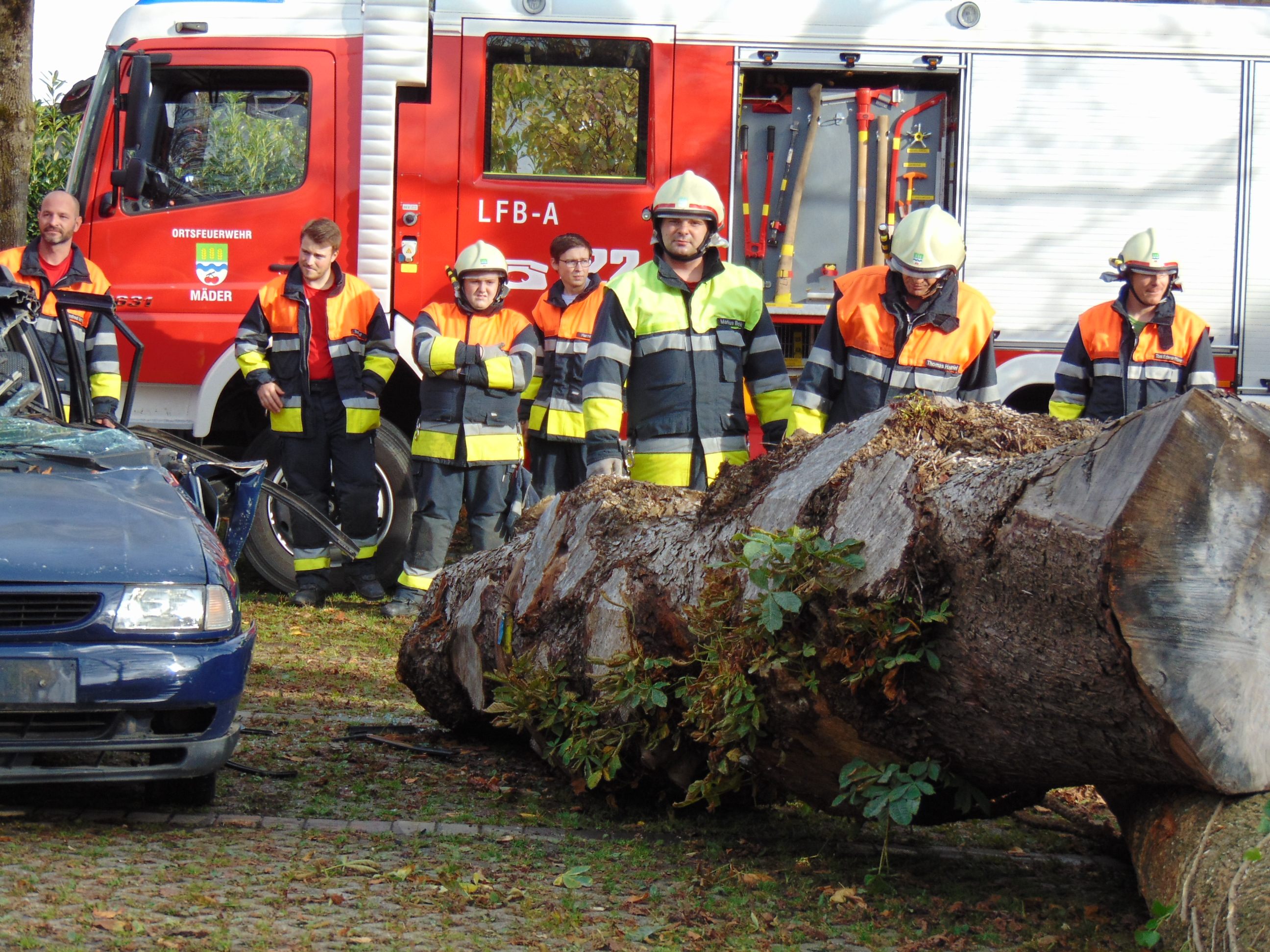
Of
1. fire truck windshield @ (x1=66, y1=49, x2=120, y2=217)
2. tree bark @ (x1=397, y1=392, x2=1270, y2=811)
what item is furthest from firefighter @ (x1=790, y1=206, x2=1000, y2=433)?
fire truck windshield @ (x1=66, y1=49, x2=120, y2=217)

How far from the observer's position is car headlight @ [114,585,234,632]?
3379 millimetres

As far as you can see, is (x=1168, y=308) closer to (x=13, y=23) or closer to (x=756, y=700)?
(x=756, y=700)

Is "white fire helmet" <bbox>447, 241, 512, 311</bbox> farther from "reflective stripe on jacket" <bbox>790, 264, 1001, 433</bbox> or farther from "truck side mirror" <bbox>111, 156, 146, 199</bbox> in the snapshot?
"reflective stripe on jacket" <bbox>790, 264, 1001, 433</bbox>

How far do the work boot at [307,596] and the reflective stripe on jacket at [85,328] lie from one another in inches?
54.2

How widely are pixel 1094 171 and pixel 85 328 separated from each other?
547 cm

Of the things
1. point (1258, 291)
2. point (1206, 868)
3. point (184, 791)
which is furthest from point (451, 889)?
point (1258, 291)

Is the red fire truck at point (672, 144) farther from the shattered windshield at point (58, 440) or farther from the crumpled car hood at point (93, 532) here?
the crumpled car hood at point (93, 532)

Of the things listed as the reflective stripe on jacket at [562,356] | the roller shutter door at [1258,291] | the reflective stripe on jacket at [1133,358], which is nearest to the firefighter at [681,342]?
the reflective stripe on jacket at [1133,358]

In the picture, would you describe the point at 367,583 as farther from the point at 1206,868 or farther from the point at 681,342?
the point at 1206,868

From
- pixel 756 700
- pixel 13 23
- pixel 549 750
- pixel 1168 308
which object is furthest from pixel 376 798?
pixel 13 23

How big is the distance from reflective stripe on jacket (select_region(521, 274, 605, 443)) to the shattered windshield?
10.4ft

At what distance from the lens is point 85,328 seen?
6934 mm

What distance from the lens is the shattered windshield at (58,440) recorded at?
13.0 ft

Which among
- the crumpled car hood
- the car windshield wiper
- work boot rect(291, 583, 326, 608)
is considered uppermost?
the car windshield wiper
